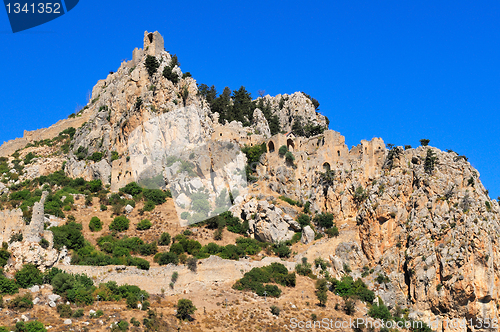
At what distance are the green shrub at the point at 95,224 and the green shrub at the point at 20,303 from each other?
1675 centimetres

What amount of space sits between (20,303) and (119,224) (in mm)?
18757

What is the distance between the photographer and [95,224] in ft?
172

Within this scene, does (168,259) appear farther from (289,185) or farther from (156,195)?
(289,185)

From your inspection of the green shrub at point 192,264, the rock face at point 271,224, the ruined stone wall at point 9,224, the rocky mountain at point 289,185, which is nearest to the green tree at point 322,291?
the rocky mountain at point 289,185

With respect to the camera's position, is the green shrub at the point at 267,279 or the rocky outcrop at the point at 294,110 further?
the rocky outcrop at the point at 294,110

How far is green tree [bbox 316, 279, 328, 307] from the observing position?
148ft

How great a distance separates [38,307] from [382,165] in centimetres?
3698

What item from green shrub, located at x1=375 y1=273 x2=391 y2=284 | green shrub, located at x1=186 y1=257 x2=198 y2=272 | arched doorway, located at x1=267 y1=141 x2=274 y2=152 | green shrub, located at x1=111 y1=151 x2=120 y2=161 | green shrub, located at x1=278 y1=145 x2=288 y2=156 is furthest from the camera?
green shrub, located at x1=111 y1=151 x2=120 y2=161

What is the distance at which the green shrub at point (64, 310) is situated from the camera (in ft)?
115

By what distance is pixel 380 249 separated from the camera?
5188cm

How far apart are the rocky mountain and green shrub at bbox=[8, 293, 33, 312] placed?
438cm

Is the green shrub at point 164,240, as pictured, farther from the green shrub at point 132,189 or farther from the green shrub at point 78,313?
the green shrub at point 78,313

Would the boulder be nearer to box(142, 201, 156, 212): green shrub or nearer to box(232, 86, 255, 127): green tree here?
box(142, 201, 156, 212): green shrub

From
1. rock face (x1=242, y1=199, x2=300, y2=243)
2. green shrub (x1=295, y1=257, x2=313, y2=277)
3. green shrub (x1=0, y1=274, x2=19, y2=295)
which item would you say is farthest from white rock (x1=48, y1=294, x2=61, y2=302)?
rock face (x1=242, y1=199, x2=300, y2=243)
